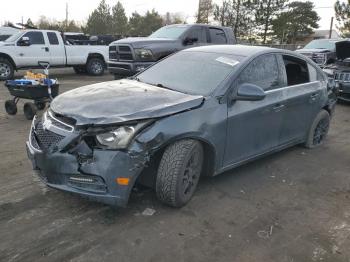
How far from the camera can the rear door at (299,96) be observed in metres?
5.14

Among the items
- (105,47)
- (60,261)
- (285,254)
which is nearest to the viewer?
(60,261)

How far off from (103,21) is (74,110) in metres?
59.5

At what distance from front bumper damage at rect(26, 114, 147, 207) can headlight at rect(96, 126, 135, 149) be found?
6cm

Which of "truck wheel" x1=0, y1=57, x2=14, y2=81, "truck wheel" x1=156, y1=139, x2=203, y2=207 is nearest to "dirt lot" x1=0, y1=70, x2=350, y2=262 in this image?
"truck wheel" x1=156, y1=139, x2=203, y2=207

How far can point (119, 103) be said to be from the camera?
12.2 feet

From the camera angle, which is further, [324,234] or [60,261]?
[324,234]

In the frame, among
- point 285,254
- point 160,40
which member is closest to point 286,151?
point 285,254

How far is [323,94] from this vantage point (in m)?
5.91

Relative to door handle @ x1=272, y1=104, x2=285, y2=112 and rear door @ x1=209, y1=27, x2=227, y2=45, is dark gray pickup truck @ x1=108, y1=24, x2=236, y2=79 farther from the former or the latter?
door handle @ x1=272, y1=104, x2=285, y2=112

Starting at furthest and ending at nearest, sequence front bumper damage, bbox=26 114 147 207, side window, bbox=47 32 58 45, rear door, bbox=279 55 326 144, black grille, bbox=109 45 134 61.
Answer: side window, bbox=47 32 58 45 < black grille, bbox=109 45 134 61 < rear door, bbox=279 55 326 144 < front bumper damage, bbox=26 114 147 207

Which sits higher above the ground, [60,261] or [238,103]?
[238,103]

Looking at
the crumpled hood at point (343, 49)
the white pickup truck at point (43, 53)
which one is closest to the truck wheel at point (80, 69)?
the white pickup truck at point (43, 53)

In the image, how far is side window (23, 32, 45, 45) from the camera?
579 inches

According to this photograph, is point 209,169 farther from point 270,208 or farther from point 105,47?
point 105,47
